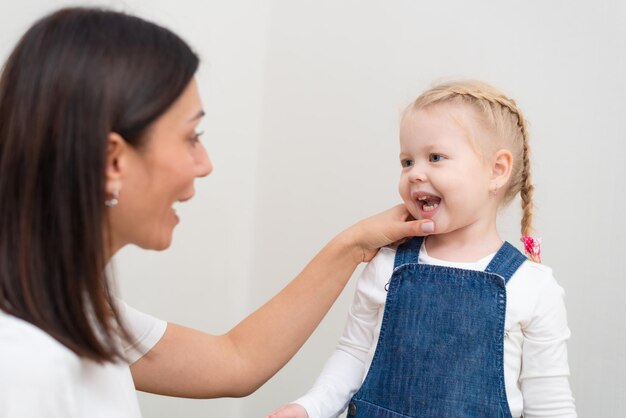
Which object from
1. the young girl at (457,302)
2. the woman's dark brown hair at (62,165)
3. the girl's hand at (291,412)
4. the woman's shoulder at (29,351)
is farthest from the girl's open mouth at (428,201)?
the woman's shoulder at (29,351)

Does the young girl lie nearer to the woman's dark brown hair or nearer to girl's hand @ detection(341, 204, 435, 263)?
girl's hand @ detection(341, 204, 435, 263)

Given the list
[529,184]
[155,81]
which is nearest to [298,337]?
[529,184]

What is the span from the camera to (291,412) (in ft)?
3.96

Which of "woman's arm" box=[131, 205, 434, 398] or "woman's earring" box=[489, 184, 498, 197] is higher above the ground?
"woman's earring" box=[489, 184, 498, 197]

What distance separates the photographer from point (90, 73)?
0.90 metres

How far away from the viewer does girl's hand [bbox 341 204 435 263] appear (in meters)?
1.26

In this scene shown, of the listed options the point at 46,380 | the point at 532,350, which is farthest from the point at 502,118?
the point at 46,380

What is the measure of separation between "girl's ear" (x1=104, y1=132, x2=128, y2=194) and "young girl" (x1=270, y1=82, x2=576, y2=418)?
481 mm

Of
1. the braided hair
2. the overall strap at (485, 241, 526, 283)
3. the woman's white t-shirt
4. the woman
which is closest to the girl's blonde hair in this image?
the braided hair

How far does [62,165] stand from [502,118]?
0.73 m

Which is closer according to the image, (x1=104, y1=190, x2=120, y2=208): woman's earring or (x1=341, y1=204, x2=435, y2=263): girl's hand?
(x1=104, y1=190, x2=120, y2=208): woman's earring

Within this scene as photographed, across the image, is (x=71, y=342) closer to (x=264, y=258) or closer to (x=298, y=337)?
(x=298, y=337)

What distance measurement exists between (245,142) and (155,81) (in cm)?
118

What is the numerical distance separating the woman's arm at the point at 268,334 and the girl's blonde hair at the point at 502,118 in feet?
0.64
